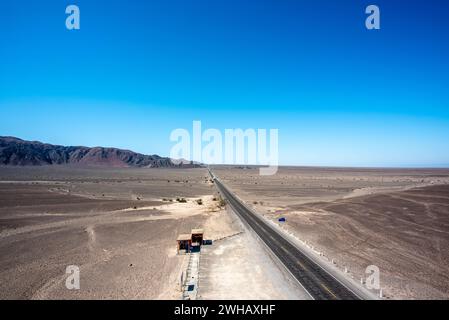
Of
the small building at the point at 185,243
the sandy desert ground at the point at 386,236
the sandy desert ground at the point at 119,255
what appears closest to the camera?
the sandy desert ground at the point at 119,255

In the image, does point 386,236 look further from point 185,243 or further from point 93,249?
point 93,249

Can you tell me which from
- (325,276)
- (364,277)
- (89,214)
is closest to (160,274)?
(325,276)

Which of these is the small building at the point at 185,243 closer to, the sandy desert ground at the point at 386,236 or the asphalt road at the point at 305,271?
the asphalt road at the point at 305,271

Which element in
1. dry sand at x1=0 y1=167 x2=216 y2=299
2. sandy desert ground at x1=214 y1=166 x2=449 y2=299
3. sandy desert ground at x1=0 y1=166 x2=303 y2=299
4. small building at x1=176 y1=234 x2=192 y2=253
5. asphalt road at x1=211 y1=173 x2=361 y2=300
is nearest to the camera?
asphalt road at x1=211 y1=173 x2=361 y2=300

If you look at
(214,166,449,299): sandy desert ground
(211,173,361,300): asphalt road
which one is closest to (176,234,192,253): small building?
(211,173,361,300): asphalt road

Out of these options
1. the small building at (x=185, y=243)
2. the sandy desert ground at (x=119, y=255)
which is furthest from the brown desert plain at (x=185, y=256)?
the small building at (x=185, y=243)

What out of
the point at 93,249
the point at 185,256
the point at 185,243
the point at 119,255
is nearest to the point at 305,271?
the point at 185,256

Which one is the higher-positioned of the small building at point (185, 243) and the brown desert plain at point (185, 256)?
the small building at point (185, 243)

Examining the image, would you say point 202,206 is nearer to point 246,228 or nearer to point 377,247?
point 246,228

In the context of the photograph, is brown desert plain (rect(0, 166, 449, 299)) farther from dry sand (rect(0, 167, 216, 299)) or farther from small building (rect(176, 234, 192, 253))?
small building (rect(176, 234, 192, 253))
